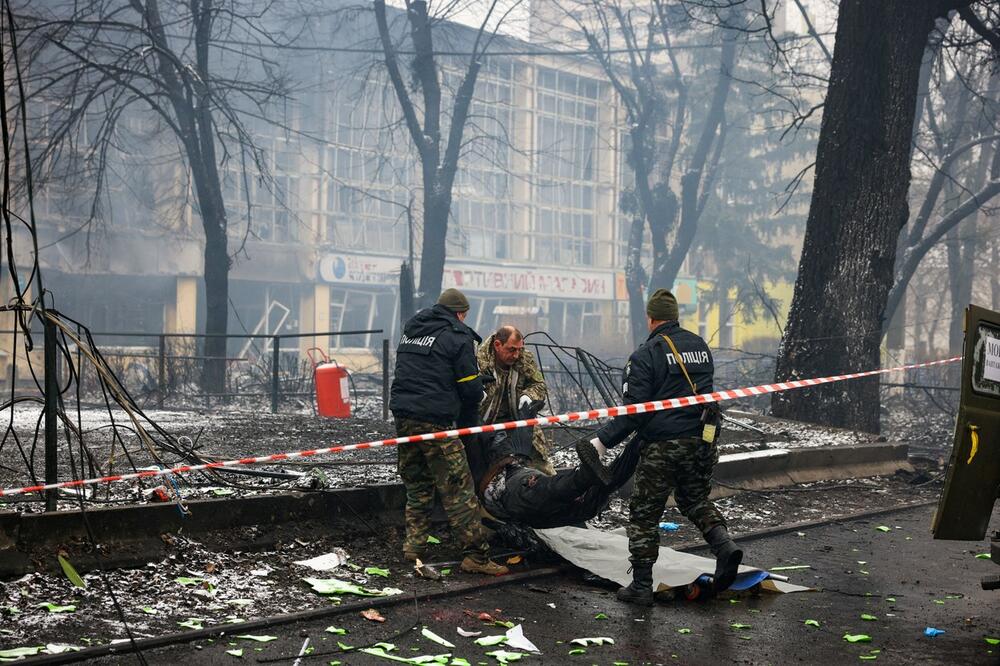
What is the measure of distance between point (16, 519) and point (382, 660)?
2.53 m

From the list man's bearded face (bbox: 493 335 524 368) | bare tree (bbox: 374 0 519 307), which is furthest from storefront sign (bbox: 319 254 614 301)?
man's bearded face (bbox: 493 335 524 368)

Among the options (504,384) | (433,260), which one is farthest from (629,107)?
(504,384)

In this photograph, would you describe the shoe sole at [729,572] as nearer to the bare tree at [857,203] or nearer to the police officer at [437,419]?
the police officer at [437,419]

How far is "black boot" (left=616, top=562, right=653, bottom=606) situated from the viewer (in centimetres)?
647

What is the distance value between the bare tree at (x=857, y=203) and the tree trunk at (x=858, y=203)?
0.5 inches

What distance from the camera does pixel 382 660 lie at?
520 centimetres

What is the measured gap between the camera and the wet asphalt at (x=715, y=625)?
5352 mm

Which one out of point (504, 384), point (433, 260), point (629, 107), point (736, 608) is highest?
point (629, 107)

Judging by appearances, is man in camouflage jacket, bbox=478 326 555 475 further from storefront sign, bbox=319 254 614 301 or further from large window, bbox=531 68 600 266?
large window, bbox=531 68 600 266

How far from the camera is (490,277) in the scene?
44.4 metres

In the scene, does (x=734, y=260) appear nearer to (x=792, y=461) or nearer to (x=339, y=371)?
(x=339, y=371)

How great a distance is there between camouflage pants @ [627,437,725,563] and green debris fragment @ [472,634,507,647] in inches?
49.9

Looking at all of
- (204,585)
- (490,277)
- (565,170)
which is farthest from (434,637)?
(565,170)

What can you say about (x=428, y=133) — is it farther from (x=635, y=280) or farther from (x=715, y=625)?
(x=715, y=625)
